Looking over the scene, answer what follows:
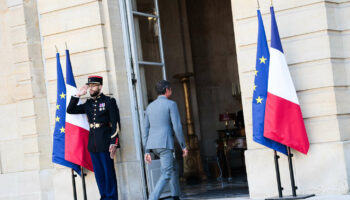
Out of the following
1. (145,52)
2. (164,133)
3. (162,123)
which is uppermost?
(145,52)

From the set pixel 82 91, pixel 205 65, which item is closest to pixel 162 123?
pixel 82 91

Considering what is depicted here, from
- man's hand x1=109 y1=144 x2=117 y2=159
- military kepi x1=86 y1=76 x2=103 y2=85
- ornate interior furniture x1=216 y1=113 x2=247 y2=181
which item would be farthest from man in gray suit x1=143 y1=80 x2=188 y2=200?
ornate interior furniture x1=216 y1=113 x2=247 y2=181

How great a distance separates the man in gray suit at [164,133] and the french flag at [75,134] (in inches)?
42.3

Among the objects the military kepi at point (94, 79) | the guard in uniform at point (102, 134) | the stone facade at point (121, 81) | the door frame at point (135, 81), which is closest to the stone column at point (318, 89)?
the stone facade at point (121, 81)

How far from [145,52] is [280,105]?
2.50m

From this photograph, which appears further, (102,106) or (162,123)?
(102,106)

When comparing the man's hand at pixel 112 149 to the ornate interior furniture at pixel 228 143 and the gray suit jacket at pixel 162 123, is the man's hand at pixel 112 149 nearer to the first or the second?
the gray suit jacket at pixel 162 123

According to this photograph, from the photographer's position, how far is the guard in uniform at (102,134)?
24.8ft

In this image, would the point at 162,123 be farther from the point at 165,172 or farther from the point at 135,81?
the point at 135,81

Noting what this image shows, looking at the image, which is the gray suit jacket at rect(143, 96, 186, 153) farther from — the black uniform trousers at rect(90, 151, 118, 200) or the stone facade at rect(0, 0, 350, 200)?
the stone facade at rect(0, 0, 350, 200)

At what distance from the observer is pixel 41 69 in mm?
9250

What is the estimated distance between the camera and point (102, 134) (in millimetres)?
7559

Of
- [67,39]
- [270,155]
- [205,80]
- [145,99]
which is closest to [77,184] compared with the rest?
[145,99]

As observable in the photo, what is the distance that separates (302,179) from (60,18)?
3995mm
